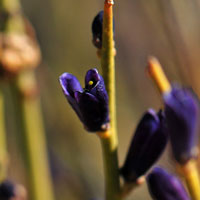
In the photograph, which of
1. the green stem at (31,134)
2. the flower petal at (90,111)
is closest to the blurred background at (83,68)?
the green stem at (31,134)

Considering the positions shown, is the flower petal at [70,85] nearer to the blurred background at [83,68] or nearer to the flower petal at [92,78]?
the flower petal at [92,78]

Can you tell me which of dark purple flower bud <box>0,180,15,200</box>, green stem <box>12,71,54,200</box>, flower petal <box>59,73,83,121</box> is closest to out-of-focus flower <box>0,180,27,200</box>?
dark purple flower bud <box>0,180,15,200</box>

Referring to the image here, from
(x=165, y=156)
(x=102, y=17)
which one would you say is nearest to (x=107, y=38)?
(x=102, y=17)

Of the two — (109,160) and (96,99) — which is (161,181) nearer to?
(109,160)

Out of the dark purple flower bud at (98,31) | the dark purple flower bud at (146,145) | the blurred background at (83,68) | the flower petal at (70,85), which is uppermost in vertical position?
the dark purple flower bud at (98,31)

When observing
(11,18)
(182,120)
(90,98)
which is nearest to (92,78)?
(90,98)

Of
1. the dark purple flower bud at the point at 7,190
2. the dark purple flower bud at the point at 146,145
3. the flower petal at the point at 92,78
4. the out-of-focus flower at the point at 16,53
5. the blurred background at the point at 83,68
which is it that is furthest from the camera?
the blurred background at the point at 83,68

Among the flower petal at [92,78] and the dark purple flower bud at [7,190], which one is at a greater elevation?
the flower petal at [92,78]
